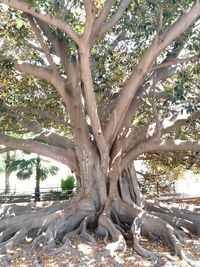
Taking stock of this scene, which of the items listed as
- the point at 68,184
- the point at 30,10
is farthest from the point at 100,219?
the point at 68,184

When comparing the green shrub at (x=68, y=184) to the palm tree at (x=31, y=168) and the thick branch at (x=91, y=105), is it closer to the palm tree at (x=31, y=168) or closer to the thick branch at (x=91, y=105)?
the palm tree at (x=31, y=168)

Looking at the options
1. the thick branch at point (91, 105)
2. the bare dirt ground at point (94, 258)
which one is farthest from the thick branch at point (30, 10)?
the bare dirt ground at point (94, 258)

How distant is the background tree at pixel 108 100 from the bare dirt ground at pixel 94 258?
0.67 ft

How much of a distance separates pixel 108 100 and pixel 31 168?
6.18 m

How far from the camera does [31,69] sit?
7.08 metres

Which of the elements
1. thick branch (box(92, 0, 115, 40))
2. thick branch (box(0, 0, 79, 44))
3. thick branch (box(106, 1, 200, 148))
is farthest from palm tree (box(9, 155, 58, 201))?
thick branch (box(0, 0, 79, 44))

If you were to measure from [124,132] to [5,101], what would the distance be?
10.6 ft

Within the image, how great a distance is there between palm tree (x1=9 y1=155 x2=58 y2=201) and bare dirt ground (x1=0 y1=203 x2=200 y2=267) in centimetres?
760

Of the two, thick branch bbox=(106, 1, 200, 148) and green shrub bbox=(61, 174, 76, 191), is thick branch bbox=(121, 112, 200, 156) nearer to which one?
thick branch bbox=(106, 1, 200, 148)

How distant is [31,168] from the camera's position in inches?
549

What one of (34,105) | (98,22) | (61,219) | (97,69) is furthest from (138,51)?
(61,219)

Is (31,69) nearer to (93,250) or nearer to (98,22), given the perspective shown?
(98,22)

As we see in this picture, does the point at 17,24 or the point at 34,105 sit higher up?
the point at 17,24

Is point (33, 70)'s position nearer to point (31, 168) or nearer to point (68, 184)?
point (31, 168)
